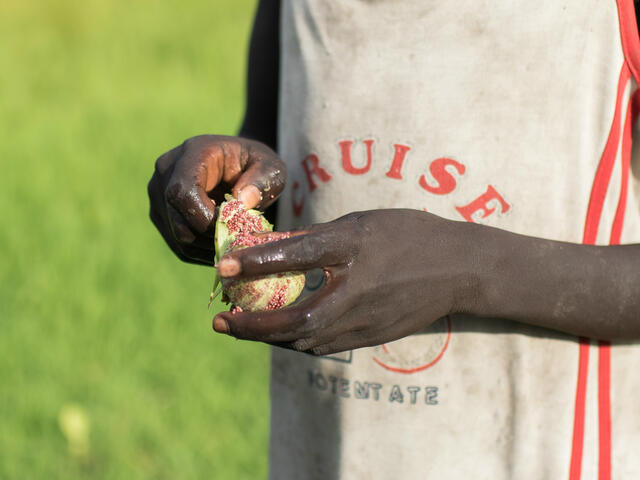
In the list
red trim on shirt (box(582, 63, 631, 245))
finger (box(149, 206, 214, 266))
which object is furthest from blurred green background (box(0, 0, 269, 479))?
red trim on shirt (box(582, 63, 631, 245))

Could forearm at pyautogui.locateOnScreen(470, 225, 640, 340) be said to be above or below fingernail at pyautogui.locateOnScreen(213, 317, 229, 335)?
above

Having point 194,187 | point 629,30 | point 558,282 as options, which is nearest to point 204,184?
point 194,187

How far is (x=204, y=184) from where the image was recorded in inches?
44.5

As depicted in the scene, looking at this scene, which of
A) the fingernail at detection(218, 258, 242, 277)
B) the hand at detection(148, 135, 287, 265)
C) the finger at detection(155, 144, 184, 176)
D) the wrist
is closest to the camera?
the fingernail at detection(218, 258, 242, 277)

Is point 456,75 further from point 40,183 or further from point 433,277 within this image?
point 40,183

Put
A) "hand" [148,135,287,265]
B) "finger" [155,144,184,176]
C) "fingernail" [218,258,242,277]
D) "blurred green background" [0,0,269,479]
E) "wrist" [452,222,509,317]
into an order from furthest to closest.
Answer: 1. "blurred green background" [0,0,269,479]
2. "finger" [155,144,184,176]
3. "hand" [148,135,287,265]
4. "wrist" [452,222,509,317]
5. "fingernail" [218,258,242,277]

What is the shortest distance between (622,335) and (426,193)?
0.35 meters

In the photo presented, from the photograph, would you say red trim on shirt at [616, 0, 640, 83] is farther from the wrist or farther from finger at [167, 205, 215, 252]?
finger at [167, 205, 215, 252]

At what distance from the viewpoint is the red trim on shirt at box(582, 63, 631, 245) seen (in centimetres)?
107

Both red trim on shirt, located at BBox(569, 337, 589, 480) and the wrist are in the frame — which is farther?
red trim on shirt, located at BBox(569, 337, 589, 480)

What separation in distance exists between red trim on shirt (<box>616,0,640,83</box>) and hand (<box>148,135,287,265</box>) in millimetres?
537

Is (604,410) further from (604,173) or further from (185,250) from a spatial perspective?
(185,250)

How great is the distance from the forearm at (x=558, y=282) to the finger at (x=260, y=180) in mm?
333

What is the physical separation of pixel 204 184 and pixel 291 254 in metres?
0.30
